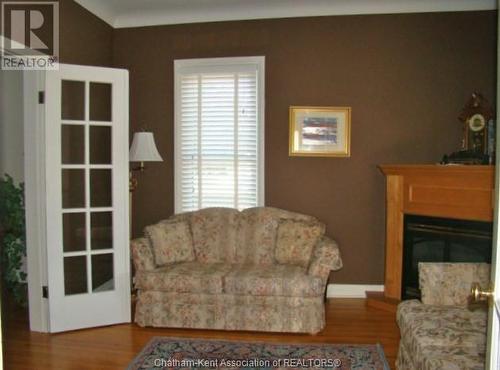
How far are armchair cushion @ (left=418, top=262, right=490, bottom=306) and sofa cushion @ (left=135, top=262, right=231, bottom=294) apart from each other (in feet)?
5.17

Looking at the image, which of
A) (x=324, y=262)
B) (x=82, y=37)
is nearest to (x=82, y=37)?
(x=82, y=37)

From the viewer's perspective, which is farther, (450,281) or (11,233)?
(11,233)

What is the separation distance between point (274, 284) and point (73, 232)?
1734mm

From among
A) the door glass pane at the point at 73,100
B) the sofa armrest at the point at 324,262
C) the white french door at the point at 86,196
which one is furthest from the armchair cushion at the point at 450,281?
the door glass pane at the point at 73,100

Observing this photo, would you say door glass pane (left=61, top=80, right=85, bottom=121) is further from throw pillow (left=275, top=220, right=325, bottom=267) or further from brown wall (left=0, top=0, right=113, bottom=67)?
throw pillow (left=275, top=220, right=325, bottom=267)

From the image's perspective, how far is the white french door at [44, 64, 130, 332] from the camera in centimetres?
327

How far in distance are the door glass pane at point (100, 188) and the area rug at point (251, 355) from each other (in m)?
1.23

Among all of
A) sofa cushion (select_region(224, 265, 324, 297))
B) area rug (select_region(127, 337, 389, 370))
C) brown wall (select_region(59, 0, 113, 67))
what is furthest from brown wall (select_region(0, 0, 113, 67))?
area rug (select_region(127, 337, 389, 370))

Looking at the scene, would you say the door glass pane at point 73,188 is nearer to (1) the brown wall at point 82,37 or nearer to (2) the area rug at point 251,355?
(1) the brown wall at point 82,37

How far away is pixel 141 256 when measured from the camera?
3504 mm

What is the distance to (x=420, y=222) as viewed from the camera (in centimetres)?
377

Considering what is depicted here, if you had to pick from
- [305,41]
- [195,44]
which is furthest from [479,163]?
[195,44]

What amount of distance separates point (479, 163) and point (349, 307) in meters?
1.78

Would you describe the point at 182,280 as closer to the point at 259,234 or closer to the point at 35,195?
the point at 259,234
